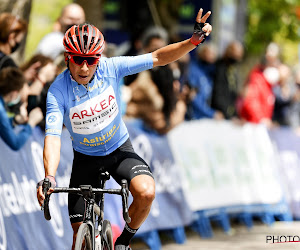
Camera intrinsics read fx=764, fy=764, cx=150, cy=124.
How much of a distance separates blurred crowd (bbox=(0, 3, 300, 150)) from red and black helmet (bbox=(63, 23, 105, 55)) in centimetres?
177

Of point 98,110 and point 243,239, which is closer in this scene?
point 98,110

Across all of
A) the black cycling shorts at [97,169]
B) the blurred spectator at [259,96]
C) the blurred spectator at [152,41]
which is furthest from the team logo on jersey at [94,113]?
the blurred spectator at [259,96]

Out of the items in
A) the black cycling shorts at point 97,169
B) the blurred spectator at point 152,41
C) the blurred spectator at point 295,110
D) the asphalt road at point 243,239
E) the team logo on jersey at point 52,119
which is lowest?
the asphalt road at point 243,239

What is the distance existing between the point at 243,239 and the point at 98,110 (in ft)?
18.1

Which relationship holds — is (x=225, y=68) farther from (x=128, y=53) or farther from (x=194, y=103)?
(x=128, y=53)

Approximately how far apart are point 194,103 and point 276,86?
76.2 inches

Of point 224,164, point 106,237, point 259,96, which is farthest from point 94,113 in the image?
point 259,96

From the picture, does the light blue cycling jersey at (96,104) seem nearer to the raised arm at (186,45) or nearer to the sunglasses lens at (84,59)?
the raised arm at (186,45)

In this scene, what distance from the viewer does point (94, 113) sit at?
22.2 feet

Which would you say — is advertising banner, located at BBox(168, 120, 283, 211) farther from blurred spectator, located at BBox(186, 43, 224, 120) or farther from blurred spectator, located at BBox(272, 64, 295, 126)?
blurred spectator, located at BBox(272, 64, 295, 126)

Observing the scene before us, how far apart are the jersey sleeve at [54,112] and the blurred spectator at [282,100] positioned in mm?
8682

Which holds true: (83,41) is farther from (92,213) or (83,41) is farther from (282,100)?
(282,100)

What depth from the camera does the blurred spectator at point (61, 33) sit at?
9.72 m

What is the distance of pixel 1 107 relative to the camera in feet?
26.1
